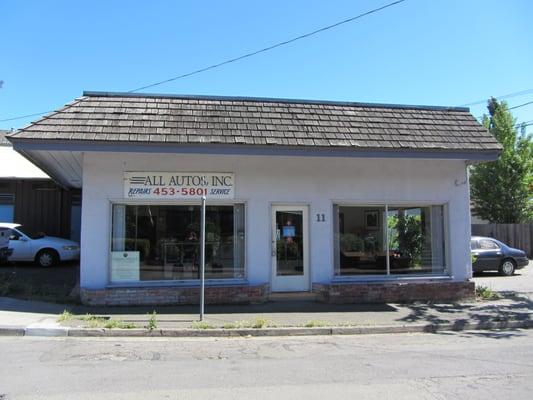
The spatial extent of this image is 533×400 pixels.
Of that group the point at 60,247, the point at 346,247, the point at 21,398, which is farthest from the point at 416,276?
the point at 60,247

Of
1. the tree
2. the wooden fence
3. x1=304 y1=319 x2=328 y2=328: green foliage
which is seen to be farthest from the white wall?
the tree

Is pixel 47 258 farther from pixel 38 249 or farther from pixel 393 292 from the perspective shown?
pixel 393 292

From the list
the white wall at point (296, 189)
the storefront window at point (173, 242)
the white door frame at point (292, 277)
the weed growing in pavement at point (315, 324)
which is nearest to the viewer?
the weed growing in pavement at point (315, 324)

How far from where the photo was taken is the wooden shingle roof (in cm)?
1134

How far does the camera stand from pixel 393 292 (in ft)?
41.8

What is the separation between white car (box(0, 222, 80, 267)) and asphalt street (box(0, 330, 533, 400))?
421 inches

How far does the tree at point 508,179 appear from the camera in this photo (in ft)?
103

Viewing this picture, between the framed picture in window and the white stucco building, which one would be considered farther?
the framed picture in window

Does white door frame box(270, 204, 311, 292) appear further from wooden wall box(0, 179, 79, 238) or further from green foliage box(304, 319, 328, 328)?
wooden wall box(0, 179, 79, 238)

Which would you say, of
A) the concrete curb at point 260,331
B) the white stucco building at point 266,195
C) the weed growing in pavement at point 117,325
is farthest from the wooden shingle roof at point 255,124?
the concrete curb at point 260,331

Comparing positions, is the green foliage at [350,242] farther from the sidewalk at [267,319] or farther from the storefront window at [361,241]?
the sidewalk at [267,319]

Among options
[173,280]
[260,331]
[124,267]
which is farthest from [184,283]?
[260,331]

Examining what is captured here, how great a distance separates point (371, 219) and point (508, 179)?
2145 centimetres

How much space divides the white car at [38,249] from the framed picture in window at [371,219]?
36.3 ft
